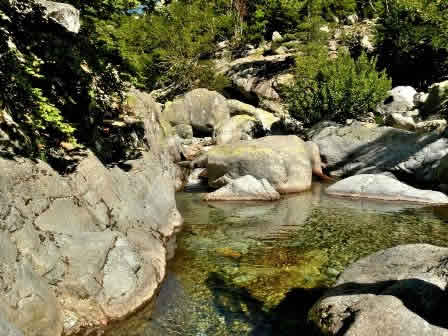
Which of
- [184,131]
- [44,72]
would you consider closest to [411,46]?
[184,131]

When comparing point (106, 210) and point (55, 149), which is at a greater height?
point (55, 149)

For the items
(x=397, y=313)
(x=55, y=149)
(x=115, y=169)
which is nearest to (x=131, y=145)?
(x=115, y=169)

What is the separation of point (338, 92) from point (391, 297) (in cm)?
2141

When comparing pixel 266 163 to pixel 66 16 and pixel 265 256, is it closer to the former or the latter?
pixel 265 256

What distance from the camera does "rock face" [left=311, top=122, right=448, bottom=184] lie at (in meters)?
18.9

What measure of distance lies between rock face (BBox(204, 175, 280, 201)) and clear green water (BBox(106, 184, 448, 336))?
0.57 metres

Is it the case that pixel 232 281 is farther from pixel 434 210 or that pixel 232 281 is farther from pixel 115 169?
pixel 434 210

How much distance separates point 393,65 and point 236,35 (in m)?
23.1

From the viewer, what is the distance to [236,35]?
177ft

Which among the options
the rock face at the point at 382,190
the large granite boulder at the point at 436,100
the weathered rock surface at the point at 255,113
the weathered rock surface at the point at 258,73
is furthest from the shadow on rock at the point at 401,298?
the weathered rock surface at the point at 258,73

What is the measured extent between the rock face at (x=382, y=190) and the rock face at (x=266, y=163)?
1.80 m

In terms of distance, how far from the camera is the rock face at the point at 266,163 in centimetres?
1878

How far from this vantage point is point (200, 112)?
108 feet

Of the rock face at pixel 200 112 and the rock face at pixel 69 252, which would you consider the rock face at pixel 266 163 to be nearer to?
the rock face at pixel 69 252
